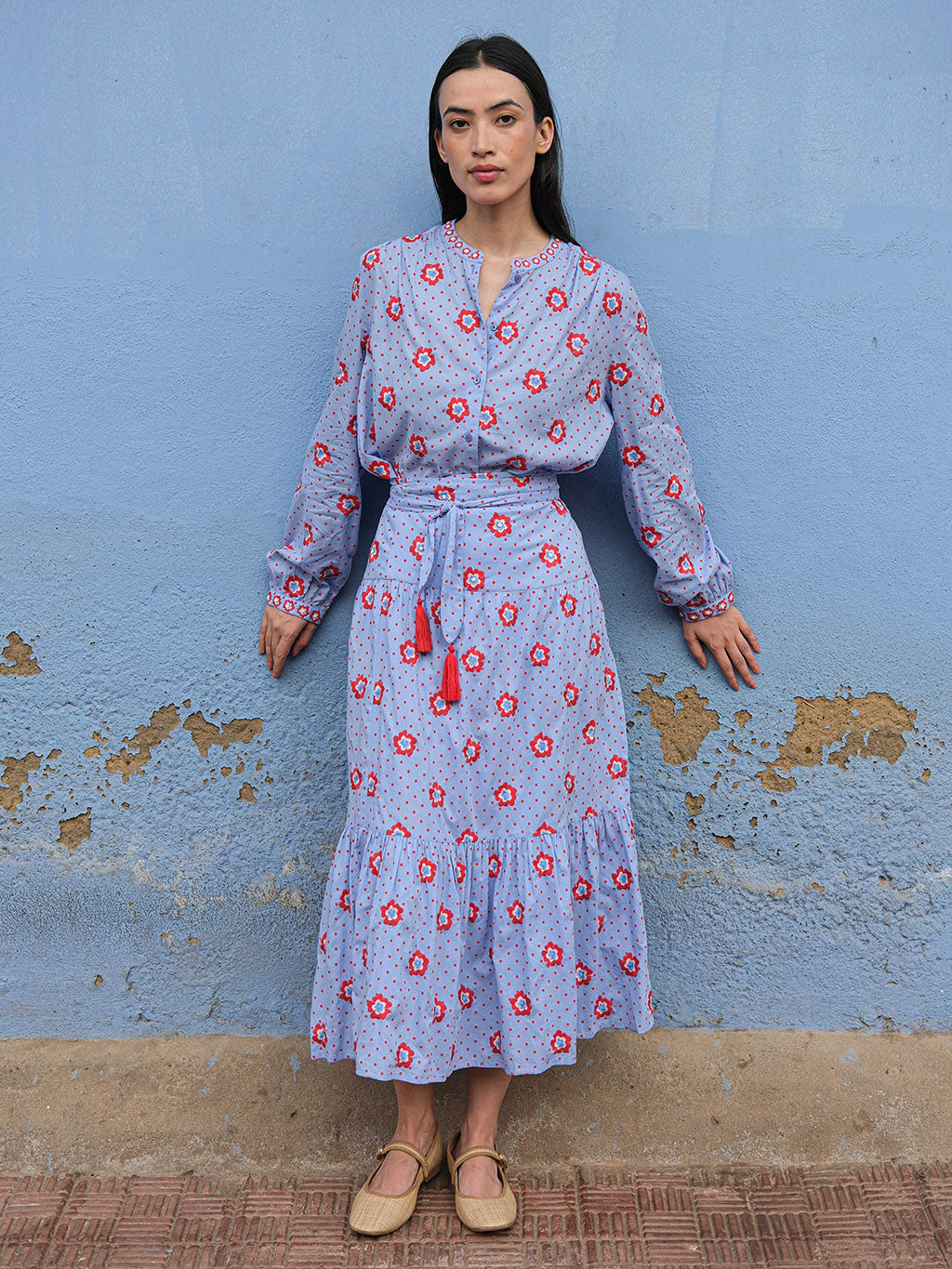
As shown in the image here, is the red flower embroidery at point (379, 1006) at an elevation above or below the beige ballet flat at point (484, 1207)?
above

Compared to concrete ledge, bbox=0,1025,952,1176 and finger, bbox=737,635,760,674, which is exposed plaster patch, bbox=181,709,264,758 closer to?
concrete ledge, bbox=0,1025,952,1176

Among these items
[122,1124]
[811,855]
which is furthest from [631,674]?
[122,1124]

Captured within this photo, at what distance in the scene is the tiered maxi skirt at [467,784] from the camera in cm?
203

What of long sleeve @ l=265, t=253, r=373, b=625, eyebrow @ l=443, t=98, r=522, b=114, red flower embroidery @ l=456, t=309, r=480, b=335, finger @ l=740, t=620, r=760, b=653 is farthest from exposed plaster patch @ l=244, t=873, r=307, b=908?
eyebrow @ l=443, t=98, r=522, b=114

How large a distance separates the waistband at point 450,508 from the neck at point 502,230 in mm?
432

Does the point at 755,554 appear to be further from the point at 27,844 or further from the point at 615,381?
the point at 27,844

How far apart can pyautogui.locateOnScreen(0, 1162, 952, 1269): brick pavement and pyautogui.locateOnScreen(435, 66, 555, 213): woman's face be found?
200 centimetres

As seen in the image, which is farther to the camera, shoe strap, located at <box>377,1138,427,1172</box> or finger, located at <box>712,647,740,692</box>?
finger, located at <box>712,647,740,692</box>

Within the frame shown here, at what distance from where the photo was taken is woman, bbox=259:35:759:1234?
2014 millimetres

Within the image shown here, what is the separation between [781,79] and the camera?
2283 mm

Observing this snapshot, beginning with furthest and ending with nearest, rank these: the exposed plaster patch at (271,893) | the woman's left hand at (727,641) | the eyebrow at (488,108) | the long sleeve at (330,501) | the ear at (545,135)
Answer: the exposed plaster patch at (271,893), the woman's left hand at (727,641), the long sleeve at (330,501), the ear at (545,135), the eyebrow at (488,108)

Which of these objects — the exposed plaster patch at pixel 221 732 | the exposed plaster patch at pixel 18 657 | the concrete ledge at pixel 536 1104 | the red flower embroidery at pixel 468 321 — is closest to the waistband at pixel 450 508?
the red flower embroidery at pixel 468 321

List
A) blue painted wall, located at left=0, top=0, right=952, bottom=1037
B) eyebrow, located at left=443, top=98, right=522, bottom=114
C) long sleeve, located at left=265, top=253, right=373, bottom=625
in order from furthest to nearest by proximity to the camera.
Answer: blue painted wall, located at left=0, top=0, right=952, bottom=1037 < long sleeve, located at left=265, top=253, right=373, bottom=625 < eyebrow, located at left=443, top=98, right=522, bottom=114

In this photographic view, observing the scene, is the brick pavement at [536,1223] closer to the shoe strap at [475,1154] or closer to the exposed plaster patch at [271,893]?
the shoe strap at [475,1154]
